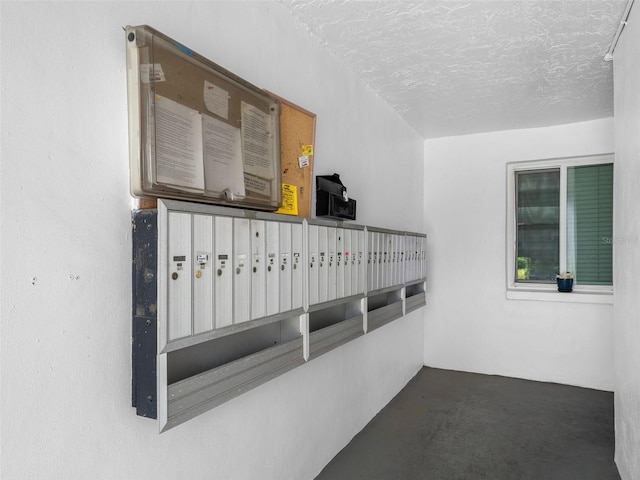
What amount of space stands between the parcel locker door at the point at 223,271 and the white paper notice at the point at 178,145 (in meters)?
0.15

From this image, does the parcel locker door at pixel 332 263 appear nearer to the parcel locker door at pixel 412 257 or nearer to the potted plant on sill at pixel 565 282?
the parcel locker door at pixel 412 257

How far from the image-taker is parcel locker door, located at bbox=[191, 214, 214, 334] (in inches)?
48.3

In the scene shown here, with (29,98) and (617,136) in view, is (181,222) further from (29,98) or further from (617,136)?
(617,136)

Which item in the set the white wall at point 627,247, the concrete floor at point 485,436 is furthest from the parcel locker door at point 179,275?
the white wall at point 627,247

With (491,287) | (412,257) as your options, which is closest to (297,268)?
(412,257)

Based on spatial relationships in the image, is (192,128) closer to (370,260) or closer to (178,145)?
(178,145)

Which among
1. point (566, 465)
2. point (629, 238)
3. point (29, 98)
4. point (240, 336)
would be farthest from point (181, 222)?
point (566, 465)

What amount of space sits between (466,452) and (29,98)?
111 inches

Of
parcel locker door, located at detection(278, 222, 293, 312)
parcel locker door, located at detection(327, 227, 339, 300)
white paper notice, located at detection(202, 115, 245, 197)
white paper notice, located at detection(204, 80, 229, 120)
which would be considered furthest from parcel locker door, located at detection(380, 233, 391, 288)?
white paper notice, located at detection(204, 80, 229, 120)

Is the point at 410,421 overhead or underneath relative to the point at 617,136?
underneath

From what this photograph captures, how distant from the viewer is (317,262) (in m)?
1.91

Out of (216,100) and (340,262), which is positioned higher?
(216,100)

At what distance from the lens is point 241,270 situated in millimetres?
1403

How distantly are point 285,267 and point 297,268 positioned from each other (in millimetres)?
93
